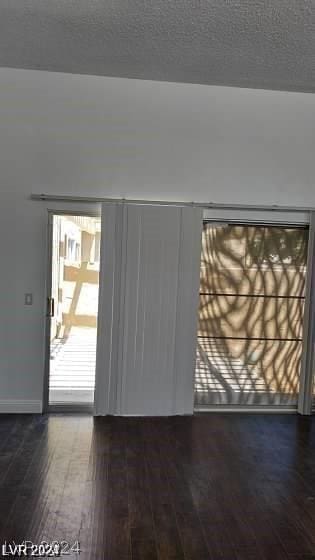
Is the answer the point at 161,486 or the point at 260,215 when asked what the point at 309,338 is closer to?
the point at 260,215

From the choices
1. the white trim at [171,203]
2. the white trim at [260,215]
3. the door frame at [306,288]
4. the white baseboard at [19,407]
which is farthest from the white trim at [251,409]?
the white trim at [171,203]

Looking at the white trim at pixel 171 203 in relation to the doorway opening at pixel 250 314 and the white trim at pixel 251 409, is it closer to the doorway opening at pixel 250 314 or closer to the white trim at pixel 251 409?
the doorway opening at pixel 250 314

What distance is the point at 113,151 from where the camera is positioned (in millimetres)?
3686

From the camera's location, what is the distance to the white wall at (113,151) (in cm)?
361

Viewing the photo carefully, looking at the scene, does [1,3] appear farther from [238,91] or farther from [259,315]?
[259,315]

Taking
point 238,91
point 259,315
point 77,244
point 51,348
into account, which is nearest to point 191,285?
point 259,315

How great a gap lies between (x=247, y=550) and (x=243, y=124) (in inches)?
138

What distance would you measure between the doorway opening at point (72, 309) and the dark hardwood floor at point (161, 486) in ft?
1.00

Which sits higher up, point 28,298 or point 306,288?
point 306,288

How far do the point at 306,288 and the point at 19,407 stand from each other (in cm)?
312

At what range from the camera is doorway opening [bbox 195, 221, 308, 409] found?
12.8 ft

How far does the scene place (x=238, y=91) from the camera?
3.78 metres

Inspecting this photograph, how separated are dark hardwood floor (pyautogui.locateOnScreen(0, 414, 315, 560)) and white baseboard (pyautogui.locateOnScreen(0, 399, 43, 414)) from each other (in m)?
0.10

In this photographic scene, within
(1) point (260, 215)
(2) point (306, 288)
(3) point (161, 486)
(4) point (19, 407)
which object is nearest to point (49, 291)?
(4) point (19, 407)
